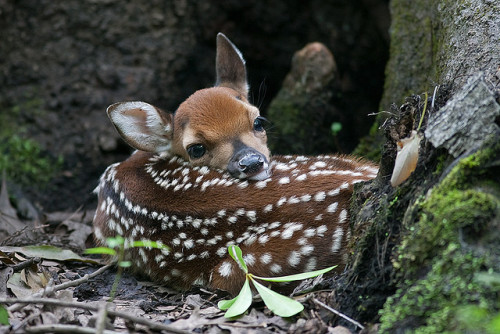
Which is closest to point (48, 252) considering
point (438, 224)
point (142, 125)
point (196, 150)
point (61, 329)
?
point (142, 125)

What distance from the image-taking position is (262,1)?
20.9 ft

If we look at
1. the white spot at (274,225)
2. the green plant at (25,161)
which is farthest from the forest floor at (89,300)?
the green plant at (25,161)

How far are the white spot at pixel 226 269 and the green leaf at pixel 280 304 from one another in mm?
484

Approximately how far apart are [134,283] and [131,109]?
1.25 meters

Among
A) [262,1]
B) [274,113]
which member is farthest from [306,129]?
[262,1]

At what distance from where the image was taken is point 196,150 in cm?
412

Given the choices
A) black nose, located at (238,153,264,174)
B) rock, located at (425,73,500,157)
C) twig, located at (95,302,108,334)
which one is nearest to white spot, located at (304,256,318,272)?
black nose, located at (238,153,264,174)

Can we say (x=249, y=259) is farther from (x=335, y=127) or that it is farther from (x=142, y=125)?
(x=335, y=127)

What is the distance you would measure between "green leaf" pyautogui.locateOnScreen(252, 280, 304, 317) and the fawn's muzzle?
1.00 m

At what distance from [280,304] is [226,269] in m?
0.64

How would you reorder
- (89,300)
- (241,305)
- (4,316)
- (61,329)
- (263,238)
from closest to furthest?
1. (61,329)
2. (4,316)
3. (241,305)
4. (263,238)
5. (89,300)

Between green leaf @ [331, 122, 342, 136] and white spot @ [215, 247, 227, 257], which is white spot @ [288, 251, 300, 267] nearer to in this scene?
white spot @ [215, 247, 227, 257]

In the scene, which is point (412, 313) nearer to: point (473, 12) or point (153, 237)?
point (153, 237)

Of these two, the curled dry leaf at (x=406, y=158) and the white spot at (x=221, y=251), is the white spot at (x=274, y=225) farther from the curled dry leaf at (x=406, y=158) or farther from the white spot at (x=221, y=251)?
the curled dry leaf at (x=406, y=158)
